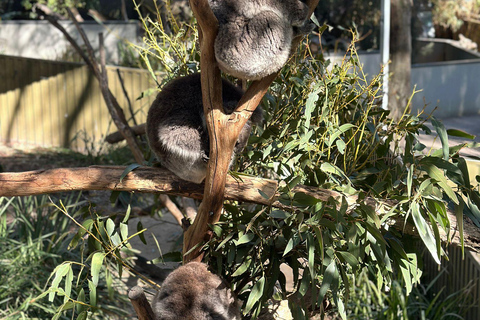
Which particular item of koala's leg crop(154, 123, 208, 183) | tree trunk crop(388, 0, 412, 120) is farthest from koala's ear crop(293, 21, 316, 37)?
tree trunk crop(388, 0, 412, 120)

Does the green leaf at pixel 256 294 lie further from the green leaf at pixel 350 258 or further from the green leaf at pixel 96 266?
the green leaf at pixel 96 266

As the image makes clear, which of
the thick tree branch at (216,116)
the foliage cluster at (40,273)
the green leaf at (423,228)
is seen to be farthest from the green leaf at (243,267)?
the foliage cluster at (40,273)

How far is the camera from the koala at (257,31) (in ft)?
5.59

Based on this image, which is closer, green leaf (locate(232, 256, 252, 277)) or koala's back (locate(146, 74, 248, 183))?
green leaf (locate(232, 256, 252, 277))

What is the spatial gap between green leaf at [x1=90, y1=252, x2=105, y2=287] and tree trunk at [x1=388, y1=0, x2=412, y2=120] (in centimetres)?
413

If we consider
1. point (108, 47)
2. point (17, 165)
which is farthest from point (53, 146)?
point (108, 47)

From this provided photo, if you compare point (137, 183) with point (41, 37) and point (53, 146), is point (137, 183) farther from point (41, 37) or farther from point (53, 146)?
point (41, 37)

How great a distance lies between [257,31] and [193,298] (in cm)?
92

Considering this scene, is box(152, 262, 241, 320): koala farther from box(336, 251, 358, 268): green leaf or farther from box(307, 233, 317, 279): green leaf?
box(336, 251, 358, 268): green leaf

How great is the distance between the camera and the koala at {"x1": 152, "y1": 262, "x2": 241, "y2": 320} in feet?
5.26

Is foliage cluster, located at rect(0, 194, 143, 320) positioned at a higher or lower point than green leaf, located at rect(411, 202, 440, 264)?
lower

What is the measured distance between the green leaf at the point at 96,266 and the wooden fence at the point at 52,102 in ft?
18.5

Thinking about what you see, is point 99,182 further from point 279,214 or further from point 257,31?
point 257,31

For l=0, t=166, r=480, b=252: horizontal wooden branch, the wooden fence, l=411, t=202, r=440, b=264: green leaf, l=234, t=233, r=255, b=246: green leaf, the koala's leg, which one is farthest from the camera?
the wooden fence
